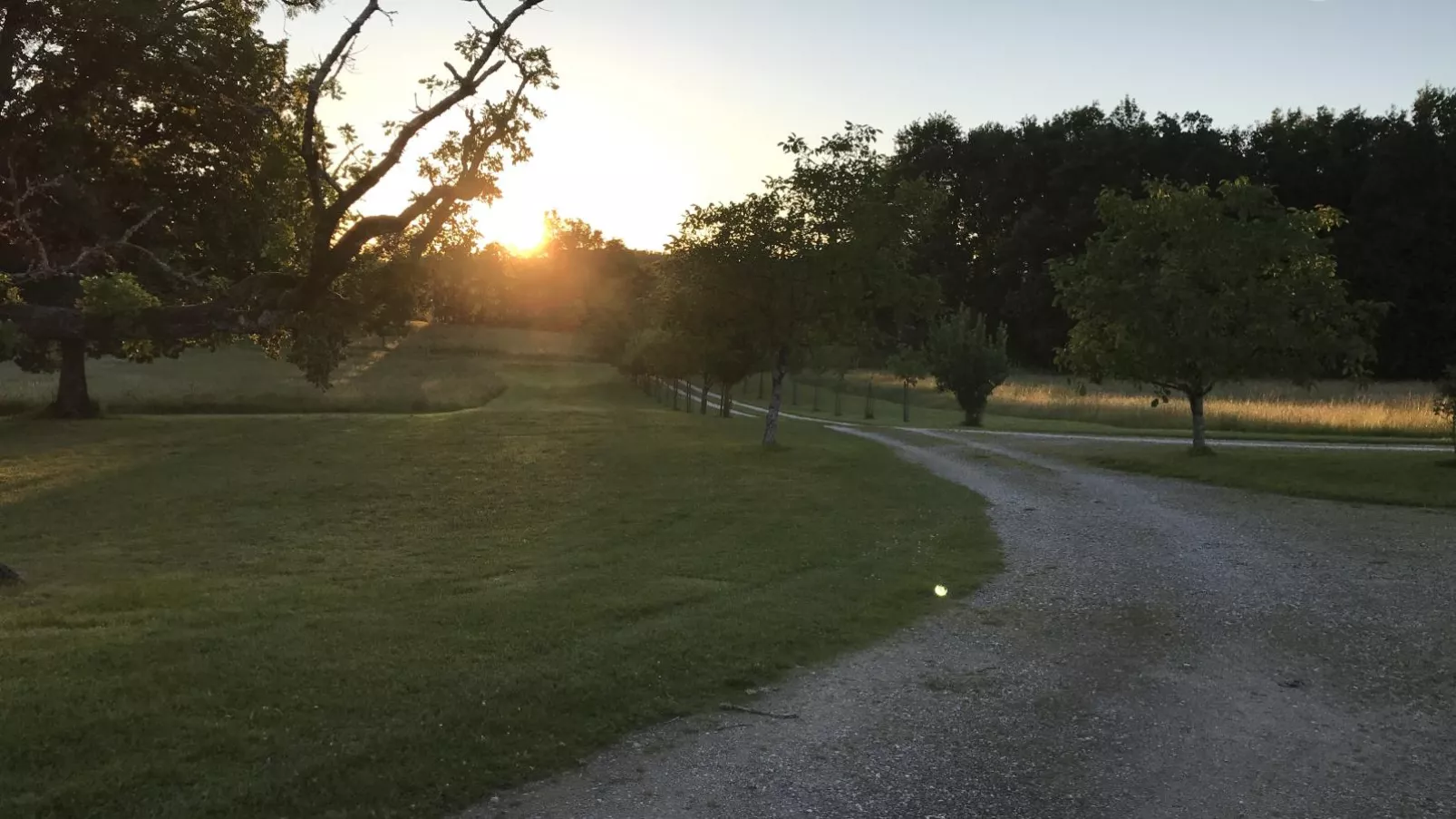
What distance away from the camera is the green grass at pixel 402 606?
6.04m

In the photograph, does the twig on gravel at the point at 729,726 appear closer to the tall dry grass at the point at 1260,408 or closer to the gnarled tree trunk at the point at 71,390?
the tall dry grass at the point at 1260,408

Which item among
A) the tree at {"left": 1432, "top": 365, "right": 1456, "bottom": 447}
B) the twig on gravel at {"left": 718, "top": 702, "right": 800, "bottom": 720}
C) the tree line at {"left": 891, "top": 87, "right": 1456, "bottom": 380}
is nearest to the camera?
the twig on gravel at {"left": 718, "top": 702, "right": 800, "bottom": 720}

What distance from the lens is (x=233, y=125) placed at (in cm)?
2034

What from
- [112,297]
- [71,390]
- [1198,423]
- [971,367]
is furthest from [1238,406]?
[71,390]

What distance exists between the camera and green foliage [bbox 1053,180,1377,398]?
2206 centimetres

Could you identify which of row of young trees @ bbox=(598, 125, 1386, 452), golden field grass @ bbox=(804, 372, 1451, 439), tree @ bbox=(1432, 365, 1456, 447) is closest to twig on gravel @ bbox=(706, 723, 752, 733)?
row of young trees @ bbox=(598, 125, 1386, 452)

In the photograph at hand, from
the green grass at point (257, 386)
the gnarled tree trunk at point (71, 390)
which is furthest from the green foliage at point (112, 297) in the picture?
the gnarled tree trunk at point (71, 390)

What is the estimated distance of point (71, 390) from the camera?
31.6 metres

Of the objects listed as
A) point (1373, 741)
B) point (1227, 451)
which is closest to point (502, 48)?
point (1373, 741)

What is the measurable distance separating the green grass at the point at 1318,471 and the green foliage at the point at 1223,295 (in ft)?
6.69

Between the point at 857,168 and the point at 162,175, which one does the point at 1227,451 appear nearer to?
the point at 857,168

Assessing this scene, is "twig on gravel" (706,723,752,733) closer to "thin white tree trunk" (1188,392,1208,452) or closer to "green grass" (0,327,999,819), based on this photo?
"green grass" (0,327,999,819)

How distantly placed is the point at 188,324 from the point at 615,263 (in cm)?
10833

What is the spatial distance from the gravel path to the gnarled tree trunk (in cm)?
3320
